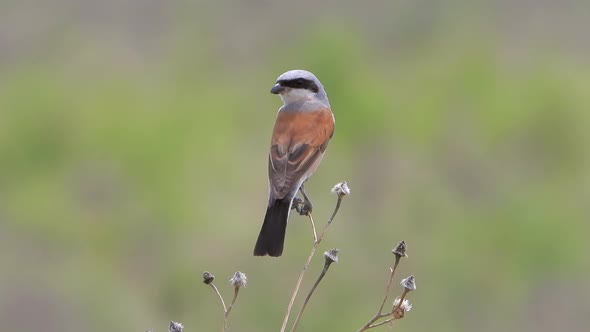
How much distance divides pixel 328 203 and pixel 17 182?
763cm

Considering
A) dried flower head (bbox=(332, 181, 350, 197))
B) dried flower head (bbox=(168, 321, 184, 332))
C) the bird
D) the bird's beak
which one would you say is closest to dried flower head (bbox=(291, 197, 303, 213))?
the bird

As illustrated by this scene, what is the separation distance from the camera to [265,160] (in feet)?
73.2

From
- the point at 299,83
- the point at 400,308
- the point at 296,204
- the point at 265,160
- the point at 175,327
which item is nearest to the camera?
the point at 175,327

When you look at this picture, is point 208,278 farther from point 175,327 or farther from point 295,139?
point 295,139

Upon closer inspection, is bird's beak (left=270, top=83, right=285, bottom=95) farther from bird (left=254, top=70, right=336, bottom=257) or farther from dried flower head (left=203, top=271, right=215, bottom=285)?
dried flower head (left=203, top=271, right=215, bottom=285)

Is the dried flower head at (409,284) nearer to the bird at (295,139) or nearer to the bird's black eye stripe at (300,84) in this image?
the bird at (295,139)

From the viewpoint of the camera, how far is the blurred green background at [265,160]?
16.8 m

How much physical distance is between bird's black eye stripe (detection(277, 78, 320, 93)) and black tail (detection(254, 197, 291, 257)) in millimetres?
656

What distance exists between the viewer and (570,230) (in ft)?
66.9

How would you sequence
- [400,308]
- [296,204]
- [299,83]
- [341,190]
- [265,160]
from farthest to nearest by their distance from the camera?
1. [265,160]
2. [299,83]
3. [296,204]
4. [341,190]
5. [400,308]

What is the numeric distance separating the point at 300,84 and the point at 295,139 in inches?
10.3

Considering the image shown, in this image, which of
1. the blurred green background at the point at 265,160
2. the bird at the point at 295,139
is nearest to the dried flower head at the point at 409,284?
the bird at the point at 295,139

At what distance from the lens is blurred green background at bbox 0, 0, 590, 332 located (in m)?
16.8

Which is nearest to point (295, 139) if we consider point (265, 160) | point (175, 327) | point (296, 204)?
point (296, 204)
